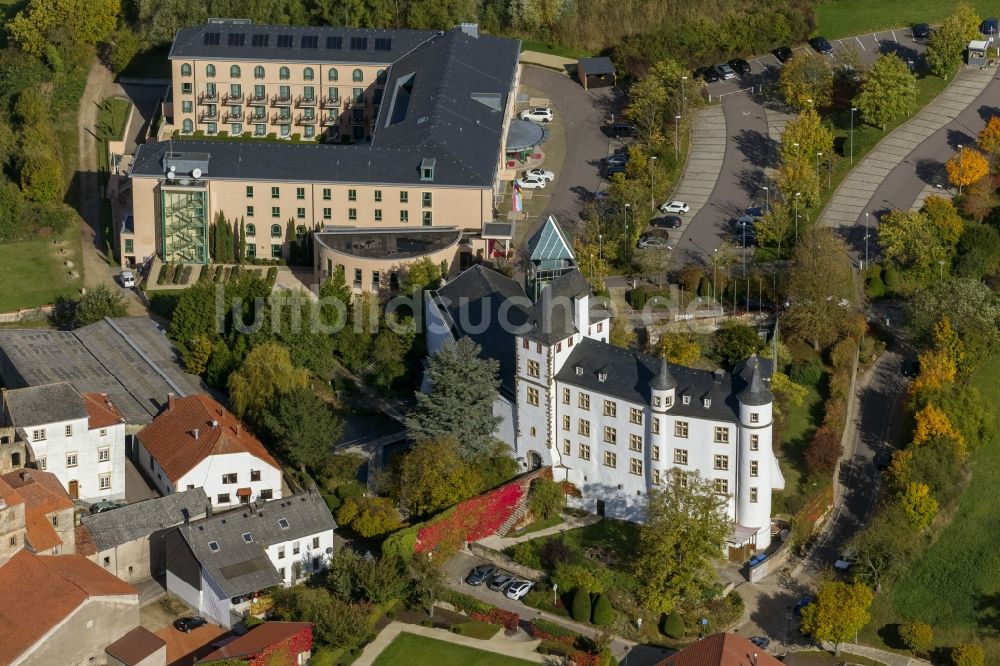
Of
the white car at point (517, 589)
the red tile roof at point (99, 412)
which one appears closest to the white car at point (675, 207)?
the white car at point (517, 589)

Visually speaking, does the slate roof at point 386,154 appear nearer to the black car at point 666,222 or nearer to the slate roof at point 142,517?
the black car at point 666,222

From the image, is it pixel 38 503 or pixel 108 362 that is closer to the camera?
pixel 38 503

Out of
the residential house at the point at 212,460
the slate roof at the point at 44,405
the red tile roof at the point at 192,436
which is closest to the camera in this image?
the slate roof at the point at 44,405

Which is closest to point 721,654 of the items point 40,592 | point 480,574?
point 480,574

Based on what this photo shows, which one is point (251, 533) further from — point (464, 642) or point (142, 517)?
point (464, 642)

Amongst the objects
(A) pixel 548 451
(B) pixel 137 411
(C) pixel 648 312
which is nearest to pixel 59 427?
(B) pixel 137 411

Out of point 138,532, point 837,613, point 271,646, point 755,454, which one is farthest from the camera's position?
point 755,454

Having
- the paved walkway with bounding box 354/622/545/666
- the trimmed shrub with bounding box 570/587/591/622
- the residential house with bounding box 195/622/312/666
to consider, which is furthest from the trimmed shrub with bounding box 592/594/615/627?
the residential house with bounding box 195/622/312/666
